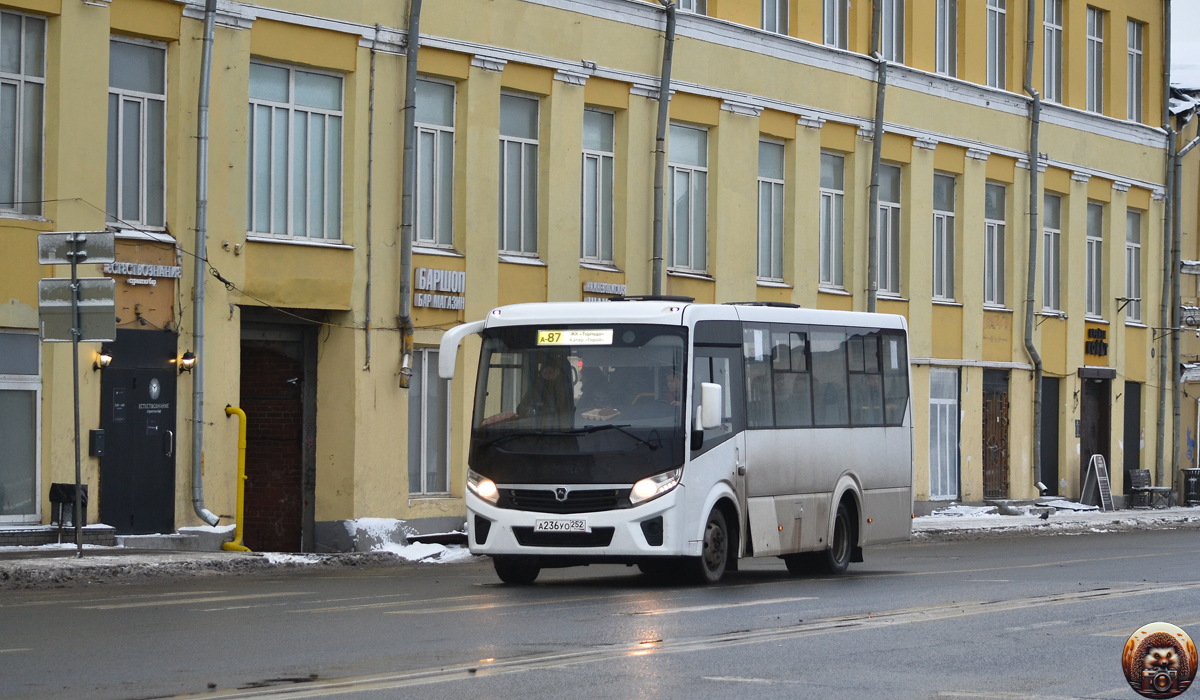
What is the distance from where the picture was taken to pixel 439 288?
25281 millimetres

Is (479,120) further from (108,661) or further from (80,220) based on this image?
(108,661)

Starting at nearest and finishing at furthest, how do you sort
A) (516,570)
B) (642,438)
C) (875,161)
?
1. (642,438)
2. (516,570)
3. (875,161)

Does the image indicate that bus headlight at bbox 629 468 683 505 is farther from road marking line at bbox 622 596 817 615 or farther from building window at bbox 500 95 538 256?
building window at bbox 500 95 538 256

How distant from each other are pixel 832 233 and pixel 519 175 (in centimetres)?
841

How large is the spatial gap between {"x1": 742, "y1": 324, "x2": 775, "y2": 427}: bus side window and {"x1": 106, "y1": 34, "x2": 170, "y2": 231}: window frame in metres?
7.94

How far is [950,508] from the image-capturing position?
3525cm

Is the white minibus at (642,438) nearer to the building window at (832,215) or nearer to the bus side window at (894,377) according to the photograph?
the bus side window at (894,377)

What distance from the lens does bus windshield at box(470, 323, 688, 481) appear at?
16.7m

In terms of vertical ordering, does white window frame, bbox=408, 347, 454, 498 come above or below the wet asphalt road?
above

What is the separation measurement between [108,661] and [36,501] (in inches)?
419

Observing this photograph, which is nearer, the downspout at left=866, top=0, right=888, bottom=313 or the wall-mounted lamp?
the wall-mounted lamp

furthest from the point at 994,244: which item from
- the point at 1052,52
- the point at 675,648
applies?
the point at 675,648

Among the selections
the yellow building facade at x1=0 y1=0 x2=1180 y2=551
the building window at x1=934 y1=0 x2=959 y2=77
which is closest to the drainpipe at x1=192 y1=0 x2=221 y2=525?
the yellow building facade at x1=0 y1=0 x2=1180 y2=551

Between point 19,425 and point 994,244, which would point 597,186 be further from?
point 994,244
